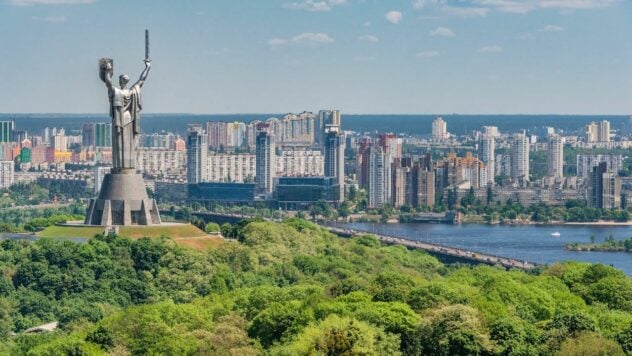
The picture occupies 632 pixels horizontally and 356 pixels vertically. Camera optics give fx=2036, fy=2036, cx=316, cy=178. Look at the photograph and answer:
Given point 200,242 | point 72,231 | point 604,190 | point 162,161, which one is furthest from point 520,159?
point 72,231

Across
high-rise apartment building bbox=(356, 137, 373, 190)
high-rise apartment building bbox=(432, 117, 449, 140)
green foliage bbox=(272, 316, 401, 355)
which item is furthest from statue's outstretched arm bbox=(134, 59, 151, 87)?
high-rise apartment building bbox=(432, 117, 449, 140)

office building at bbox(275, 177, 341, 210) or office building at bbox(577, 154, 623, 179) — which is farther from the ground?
office building at bbox(577, 154, 623, 179)

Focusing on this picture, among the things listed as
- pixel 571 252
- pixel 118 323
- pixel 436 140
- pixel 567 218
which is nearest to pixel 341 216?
pixel 567 218

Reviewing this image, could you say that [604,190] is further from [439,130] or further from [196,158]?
[439,130]

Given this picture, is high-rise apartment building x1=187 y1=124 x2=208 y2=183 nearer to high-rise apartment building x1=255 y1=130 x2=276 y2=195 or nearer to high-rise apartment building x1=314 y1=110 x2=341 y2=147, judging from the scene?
high-rise apartment building x1=255 y1=130 x2=276 y2=195

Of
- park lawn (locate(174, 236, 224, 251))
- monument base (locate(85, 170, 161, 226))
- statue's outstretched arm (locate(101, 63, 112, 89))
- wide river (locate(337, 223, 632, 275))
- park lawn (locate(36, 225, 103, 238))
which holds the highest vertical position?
statue's outstretched arm (locate(101, 63, 112, 89))

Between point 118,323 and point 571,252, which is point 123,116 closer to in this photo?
point 118,323

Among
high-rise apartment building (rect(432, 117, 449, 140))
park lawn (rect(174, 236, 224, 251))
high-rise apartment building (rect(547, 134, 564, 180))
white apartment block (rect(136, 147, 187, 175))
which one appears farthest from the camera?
high-rise apartment building (rect(432, 117, 449, 140))

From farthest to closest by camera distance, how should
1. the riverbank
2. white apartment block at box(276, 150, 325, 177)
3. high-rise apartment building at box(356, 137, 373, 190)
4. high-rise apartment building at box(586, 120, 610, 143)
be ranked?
high-rise apartment building at box(586, 120, 610, 143)
white apartment block at box(276, 150, 325, 177)
high-rise apartment building at box(356, 137, 373, 190)
the riverbank
